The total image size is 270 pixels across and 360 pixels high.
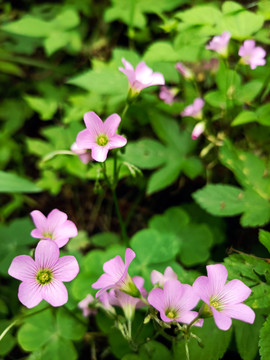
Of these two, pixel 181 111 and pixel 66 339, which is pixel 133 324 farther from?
pixel 181 111

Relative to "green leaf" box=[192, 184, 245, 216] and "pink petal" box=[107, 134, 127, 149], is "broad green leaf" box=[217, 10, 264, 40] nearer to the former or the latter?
"green leaf" box=[192, 184, 245, 216]

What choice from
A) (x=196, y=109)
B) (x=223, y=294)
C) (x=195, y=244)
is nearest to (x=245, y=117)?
(x=196, y=109)

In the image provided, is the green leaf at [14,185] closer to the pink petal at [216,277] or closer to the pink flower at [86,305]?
the pink flower at [86,305]

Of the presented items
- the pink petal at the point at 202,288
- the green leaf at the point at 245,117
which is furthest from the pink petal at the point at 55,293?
the green leaf at the point at 245,117

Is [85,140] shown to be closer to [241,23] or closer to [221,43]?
[221,43]

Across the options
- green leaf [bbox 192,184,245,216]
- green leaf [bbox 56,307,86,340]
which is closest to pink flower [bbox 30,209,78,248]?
green leaf [bbox 56,307,86,340]

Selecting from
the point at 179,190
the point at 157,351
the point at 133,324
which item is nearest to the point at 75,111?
the point at 179,190

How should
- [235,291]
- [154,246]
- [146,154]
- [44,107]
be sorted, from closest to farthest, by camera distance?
[235,291], [154,246], [146,154], [44,107]
